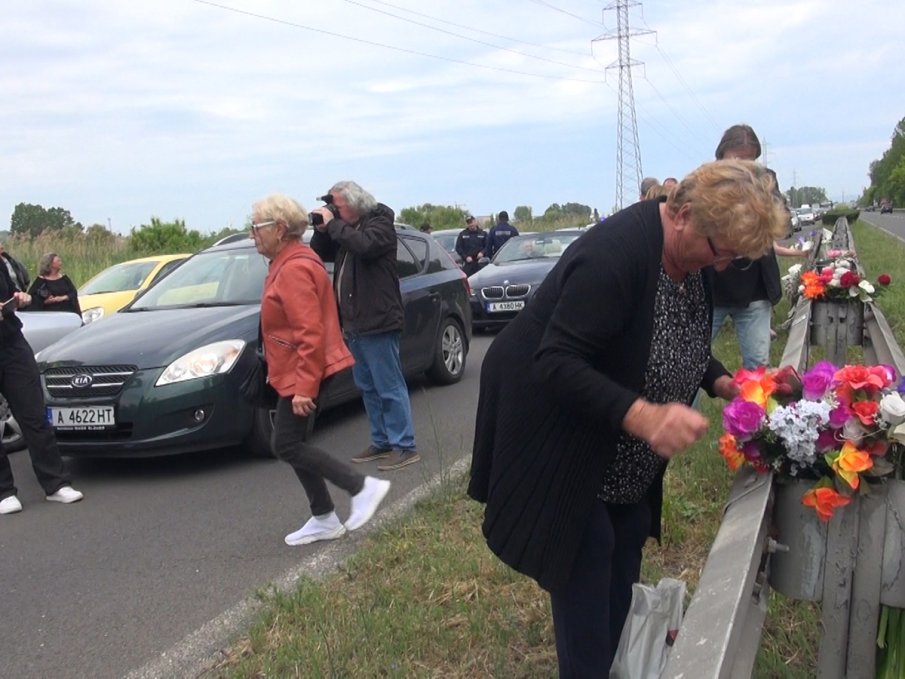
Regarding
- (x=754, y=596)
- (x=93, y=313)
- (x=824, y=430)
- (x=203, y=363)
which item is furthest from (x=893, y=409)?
(x=93, y=313)

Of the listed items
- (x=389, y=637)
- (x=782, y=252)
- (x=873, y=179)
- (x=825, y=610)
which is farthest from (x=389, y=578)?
(x=873, y=179)

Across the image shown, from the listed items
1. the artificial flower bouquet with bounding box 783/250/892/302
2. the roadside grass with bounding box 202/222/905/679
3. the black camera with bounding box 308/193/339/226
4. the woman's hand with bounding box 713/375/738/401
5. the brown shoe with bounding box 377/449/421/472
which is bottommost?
the brown shoe with bounding box 377/449/421/472

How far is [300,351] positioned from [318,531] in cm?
99

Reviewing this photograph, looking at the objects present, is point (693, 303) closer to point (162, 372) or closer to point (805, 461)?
point (805, 461)

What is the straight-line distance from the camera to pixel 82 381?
634cm

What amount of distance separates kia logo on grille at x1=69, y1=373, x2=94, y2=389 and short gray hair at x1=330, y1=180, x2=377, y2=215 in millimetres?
2121

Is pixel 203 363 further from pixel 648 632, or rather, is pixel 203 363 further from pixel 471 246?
pixel 471 246

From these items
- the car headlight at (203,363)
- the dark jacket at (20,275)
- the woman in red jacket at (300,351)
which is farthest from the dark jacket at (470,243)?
the woman in red jacket at (300,351)

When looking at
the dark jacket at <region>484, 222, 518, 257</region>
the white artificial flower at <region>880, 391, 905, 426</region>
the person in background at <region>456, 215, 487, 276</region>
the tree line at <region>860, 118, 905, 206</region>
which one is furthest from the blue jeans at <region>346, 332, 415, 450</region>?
the tree line at <region>860, 118, 905, 206</region>

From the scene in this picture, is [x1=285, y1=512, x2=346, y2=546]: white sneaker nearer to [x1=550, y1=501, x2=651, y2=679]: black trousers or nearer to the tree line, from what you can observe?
[x1=550, y1=501, x2=651, y2=679]: black trousers

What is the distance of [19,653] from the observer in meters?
3.85

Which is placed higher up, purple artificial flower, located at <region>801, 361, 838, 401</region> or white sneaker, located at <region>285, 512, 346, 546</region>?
purple artificial flower, located at <region>801, 361, 838, 401</region>

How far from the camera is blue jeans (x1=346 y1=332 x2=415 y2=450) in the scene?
20.3 ft

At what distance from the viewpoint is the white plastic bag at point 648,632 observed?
2748 millimetres
